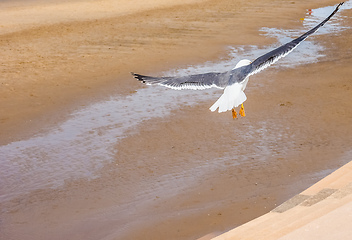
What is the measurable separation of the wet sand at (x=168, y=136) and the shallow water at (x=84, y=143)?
22cm

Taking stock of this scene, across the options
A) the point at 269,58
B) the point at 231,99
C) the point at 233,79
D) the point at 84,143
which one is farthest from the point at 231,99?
the point at 84,143

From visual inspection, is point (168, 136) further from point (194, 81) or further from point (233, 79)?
point (233, 79)

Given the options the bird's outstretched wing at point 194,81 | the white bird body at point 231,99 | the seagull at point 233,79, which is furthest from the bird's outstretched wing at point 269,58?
the bird's outstretched wing at point 194,81

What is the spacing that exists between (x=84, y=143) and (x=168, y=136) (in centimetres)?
153

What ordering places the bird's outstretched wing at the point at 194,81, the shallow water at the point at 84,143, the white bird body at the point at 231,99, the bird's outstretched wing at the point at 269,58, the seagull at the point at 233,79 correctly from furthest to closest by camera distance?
the shallow water at the point at 84,143
the bird's outstretched wing at the point at 194,81
the bird's outstretched wing at the point at 269,58
the seagull at the point at 233,79
the white bird body at the point at 231,99

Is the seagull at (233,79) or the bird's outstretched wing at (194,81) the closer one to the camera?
the seagull at (233,79)

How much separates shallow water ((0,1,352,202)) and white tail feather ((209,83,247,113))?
197 cm

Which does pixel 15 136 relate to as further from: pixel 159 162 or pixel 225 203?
pixel 225 203

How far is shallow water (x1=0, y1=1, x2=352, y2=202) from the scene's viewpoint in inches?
333

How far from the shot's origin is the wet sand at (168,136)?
23.6 ft

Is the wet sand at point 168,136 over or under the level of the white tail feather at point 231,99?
under

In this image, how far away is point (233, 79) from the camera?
7.00m

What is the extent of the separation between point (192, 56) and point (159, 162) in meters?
7.94

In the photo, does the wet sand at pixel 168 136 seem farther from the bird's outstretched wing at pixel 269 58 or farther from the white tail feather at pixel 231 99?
the bird's outstretched wing at pixel 269 58
